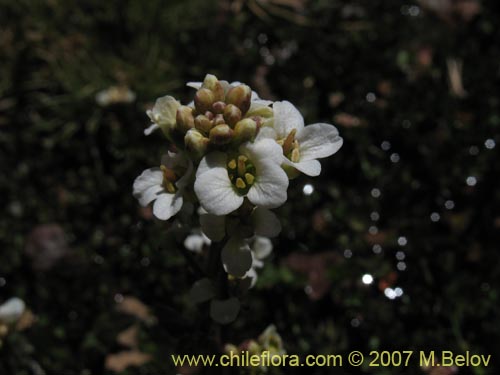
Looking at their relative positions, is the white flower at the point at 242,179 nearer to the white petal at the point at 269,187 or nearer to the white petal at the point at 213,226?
the white petal at the point at 269,187

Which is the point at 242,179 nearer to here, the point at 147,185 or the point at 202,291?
the point at 147,185

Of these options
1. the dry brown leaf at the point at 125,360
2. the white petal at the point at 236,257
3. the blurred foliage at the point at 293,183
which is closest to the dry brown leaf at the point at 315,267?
the blurred foliage at the point at 293,183

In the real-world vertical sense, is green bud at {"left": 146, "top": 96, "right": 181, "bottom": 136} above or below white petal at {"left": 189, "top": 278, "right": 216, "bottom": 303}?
above

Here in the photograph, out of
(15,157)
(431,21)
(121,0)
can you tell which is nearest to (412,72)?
(431,21)

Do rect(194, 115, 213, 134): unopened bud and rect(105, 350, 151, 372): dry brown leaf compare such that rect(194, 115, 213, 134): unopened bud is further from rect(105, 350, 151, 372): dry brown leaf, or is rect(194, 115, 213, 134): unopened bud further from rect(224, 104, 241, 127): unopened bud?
rect(105, 350, 151, 372): dry brown leaf

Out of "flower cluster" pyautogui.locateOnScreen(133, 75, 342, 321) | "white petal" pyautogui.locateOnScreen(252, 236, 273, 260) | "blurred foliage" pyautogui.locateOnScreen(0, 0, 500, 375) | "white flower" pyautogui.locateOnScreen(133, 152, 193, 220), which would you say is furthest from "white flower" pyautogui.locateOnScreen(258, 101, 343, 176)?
"blurred foliage" pyautogui.locateOnScreen(0, 0, 500, 375)

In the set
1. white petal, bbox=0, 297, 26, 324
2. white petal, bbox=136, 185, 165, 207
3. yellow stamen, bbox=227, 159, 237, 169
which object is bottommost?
white petal, bbox=0, 297, 26, 324
